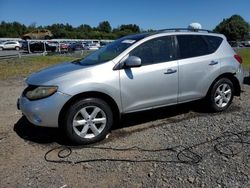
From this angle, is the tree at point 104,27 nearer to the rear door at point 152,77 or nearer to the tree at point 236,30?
the tree at point 236,30

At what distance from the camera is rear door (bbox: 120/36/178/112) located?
17.0 feet

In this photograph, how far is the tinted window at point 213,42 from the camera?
623 centimetres

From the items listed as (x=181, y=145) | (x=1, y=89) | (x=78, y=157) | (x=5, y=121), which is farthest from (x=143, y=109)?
(x=1, y=89)

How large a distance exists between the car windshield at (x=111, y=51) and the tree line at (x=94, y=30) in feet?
254

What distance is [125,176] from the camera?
3873 mm

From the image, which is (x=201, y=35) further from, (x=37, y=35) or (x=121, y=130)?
(x=37, y=35)

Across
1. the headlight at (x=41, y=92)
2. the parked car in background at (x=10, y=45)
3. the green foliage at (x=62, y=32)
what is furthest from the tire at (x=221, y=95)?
the green foliage at (x=62, y=32)

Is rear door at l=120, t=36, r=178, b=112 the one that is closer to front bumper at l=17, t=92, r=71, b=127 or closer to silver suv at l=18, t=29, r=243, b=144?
silver suv at l=18, t=29, r=243, b=144

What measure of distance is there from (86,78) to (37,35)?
194 ft

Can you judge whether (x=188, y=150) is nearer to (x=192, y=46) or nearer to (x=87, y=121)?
(x=87, y=121)

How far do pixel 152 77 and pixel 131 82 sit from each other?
0.40 meters

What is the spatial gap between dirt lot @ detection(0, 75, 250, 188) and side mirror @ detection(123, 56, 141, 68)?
1.13 metres

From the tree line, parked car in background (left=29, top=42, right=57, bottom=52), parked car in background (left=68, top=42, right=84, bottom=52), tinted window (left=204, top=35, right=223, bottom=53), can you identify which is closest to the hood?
tinted window (left=204, top=35, right=223, bottom=53)

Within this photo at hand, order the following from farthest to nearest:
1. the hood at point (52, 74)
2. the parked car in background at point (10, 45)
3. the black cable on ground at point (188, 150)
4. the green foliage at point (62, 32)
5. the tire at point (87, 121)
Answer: the green foliage at point (62, 32), the parked car in background at point (10, 45), the hood at point (52, 74), the tire at point (87, 121), the black cable on ground at point (188, 150)
